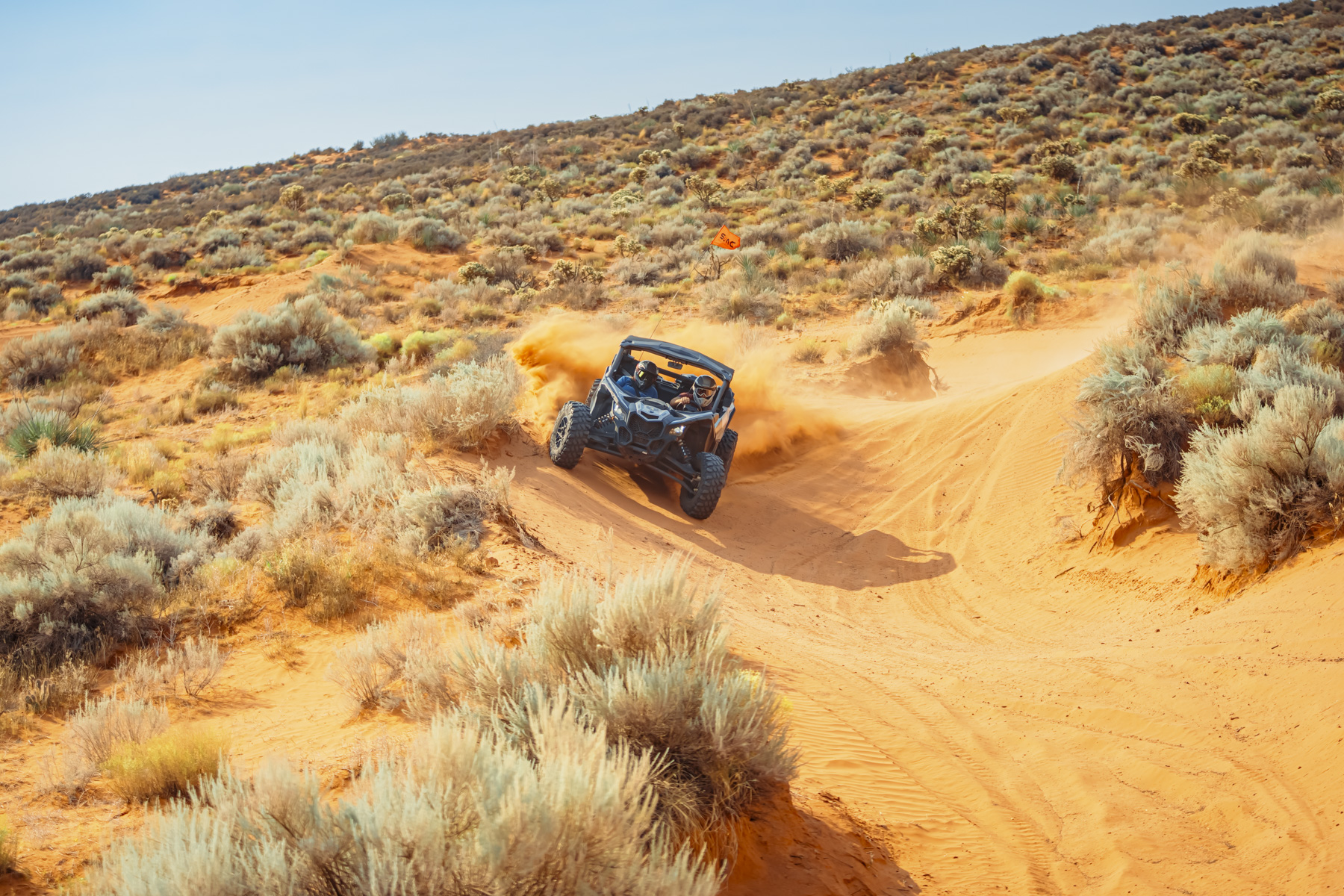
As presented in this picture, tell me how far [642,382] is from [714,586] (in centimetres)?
615

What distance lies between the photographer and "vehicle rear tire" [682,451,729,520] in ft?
32.0

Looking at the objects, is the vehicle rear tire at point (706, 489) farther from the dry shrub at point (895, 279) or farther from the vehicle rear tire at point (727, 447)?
the dry shrub at point (895, 279)

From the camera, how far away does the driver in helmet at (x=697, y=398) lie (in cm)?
1006

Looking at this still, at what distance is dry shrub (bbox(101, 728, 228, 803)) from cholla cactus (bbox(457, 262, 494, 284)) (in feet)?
69.0

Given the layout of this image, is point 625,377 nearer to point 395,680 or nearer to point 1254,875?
point 395,680

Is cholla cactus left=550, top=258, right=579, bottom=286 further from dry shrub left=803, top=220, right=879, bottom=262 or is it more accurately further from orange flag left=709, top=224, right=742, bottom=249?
dry shrub left=803, top=220, right=879, bottom=262

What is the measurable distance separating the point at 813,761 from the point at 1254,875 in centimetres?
211

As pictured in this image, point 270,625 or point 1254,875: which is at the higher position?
point 270,625

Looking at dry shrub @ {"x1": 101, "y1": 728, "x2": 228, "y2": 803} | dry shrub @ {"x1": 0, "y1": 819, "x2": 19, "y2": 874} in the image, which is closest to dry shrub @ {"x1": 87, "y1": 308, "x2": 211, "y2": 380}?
dry shrub @ {"x1": 101, "y1": 728, "x2": 228, "y2": 803}

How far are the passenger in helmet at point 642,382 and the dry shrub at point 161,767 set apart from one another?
669 cm

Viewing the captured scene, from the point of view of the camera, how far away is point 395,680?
16.4 feet

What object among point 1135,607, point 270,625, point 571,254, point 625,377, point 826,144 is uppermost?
point 826,144

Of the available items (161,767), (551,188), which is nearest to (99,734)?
(161,767)

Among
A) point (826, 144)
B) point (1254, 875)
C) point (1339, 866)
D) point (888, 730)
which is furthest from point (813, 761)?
point (826, 144)
